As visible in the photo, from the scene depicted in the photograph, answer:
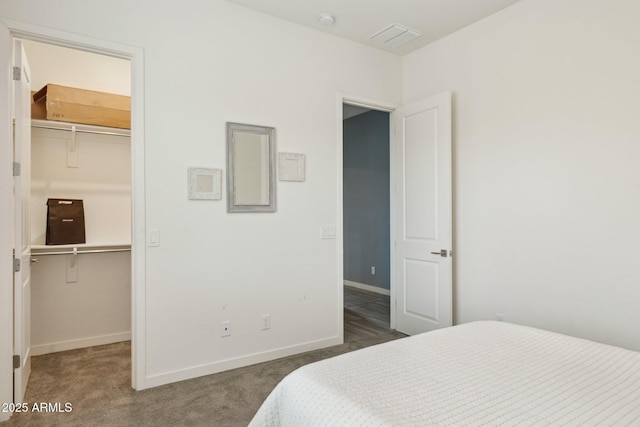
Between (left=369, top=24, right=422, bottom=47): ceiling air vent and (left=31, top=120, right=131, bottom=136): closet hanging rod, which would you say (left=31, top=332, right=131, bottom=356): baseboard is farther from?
(left=369, top=24, right=422, bottom=47): ceiling air vent

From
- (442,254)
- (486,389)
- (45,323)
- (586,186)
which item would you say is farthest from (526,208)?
(45,323)

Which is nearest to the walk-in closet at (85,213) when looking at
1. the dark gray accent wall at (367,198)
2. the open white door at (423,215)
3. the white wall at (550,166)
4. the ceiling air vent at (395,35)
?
the ceiling air vent at (395,35)

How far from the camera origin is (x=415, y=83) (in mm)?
3838

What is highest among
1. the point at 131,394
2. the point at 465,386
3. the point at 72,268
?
the point at 72,268

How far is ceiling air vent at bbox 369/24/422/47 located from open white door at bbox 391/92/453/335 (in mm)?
589

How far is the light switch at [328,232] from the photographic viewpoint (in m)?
3.41

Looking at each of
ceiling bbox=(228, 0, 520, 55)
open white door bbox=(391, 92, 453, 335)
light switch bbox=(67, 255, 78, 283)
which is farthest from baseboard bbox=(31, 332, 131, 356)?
ceiling bbox=(228, 0, 520, 55)

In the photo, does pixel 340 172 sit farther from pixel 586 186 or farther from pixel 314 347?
pixel 586 186

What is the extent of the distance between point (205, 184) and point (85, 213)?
154cm

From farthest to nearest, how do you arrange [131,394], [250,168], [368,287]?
1. [368,287]
2. [250,168]
3. [131,394]

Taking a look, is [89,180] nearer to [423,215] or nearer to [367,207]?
[423,215]

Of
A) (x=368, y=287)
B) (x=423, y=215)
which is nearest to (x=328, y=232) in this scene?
(x=423, y=215)

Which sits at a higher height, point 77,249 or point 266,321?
point 77,249

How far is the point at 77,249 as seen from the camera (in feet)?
11.0
